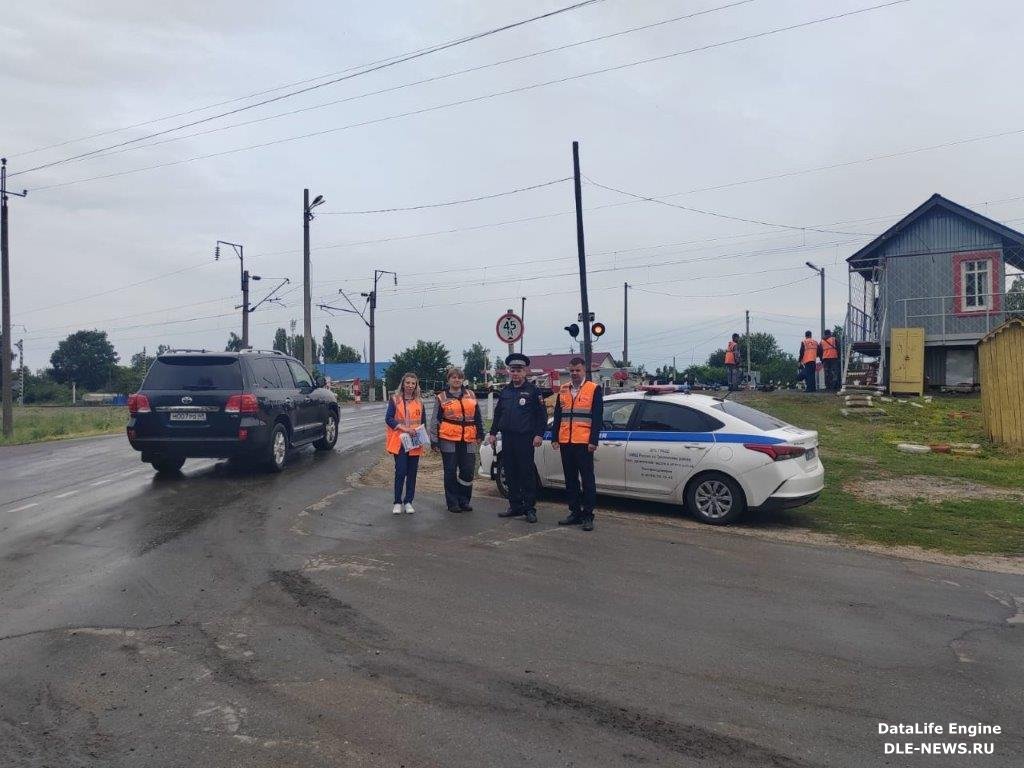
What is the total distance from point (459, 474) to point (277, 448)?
391cm

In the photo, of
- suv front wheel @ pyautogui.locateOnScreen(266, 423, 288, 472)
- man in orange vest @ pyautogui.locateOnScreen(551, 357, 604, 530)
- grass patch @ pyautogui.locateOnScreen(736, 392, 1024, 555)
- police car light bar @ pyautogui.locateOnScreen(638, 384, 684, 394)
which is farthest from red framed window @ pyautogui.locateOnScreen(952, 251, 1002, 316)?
suv front wheel @ pyautogui.locateOnScreen(266, 423, 288, 472)

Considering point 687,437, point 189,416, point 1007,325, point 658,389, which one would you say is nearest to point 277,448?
point 189,416

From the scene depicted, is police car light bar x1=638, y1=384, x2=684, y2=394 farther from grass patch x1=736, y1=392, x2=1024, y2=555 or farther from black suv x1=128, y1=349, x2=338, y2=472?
black suv x1=128, y1=349, x2=338, y2=472

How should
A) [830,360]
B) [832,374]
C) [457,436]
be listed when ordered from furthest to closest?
1. [832,374]
2. [830,360]
3. [457,436]

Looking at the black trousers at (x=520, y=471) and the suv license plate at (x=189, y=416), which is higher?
the suv license plate at (x=189, y=416)

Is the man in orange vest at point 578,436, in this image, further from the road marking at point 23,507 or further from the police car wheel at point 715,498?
the road marking at point 23,507

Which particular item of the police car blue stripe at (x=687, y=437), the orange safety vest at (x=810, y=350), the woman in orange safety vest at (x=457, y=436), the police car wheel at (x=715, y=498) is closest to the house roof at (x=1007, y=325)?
the orange safety vest at (x=810, y=350)

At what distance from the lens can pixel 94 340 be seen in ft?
347

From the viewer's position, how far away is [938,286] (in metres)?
25.8

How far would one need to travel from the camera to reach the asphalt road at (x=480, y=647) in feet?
12.4

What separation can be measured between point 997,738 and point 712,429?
5464mm

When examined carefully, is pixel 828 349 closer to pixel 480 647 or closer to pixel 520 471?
pixel 520 471

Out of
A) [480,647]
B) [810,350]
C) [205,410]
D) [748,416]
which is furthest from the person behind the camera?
[810,350]

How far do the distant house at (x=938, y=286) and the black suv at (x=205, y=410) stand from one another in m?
18.0
